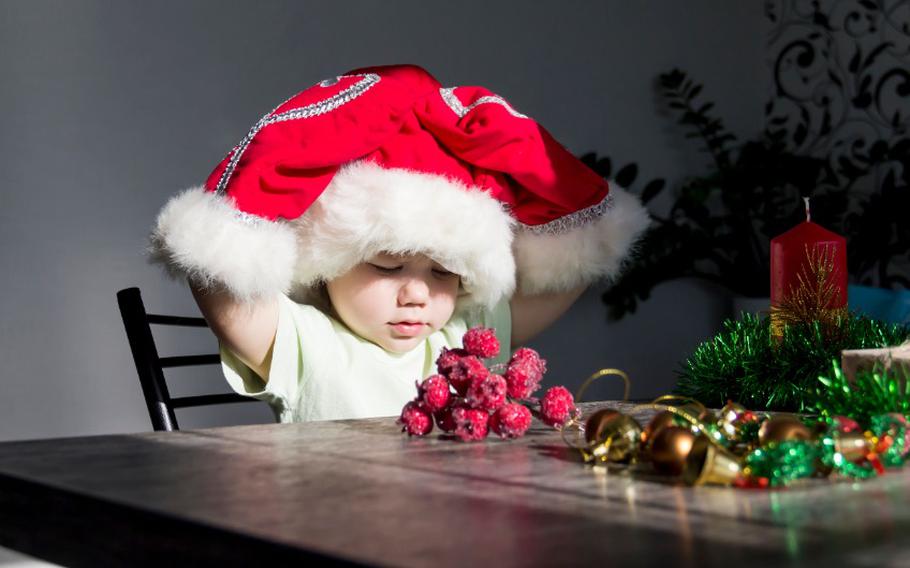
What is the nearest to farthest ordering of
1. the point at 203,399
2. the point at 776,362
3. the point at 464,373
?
Answer: the point at 464,373 → the point at 776,362 → the point at 203,399

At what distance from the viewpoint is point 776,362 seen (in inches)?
42.8

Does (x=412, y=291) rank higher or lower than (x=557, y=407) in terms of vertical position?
higher

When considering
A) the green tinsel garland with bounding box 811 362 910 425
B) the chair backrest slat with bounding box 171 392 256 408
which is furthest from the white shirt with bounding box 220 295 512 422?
the green tinsel garland with bounding box 811 362 910 425

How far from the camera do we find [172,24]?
236cm

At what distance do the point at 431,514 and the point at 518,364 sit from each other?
0.38m

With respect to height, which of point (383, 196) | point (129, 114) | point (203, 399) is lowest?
point (203, 399)

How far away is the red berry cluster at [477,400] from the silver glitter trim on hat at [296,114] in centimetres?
41

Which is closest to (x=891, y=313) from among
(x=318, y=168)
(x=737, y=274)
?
(x=737, y=274)

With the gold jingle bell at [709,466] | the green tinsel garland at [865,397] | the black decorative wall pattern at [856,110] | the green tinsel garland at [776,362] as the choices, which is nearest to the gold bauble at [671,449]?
the gold jingle bell at [709,466]

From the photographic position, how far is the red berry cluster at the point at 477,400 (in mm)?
853

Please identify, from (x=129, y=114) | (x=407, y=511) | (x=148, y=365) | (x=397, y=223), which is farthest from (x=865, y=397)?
(x=129, y=114)

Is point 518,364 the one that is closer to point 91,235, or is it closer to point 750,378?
point 750,378

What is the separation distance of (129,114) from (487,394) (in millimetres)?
1686

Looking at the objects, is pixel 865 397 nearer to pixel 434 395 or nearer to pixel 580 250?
pixel 434 395
